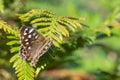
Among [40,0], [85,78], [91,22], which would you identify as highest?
[40,0]

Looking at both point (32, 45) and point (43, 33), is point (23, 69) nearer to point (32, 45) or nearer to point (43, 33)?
point (32, 45)

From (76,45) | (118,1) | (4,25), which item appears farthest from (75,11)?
(4,25)

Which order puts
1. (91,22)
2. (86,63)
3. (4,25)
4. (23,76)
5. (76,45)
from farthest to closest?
(86,63) < (91,22) < (76,45) < (4,25) < (23,76)

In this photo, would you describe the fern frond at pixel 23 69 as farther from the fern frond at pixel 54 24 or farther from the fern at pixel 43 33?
the fern frond at pixel 54 24

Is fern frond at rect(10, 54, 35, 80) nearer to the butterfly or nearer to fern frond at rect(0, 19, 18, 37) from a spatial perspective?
the butterfly

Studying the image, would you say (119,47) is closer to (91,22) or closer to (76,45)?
(91,22)

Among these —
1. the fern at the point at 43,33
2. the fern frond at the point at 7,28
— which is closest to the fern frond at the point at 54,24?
the fern at the point at 43,33
